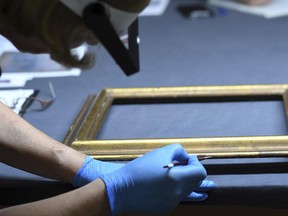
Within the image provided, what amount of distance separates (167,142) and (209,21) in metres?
0.87

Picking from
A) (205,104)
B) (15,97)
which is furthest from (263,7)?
(15,97)

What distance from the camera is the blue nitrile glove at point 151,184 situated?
76 cm

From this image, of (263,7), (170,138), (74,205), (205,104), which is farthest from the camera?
(263,7)

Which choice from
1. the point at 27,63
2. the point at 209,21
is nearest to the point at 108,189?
the point at 27,63

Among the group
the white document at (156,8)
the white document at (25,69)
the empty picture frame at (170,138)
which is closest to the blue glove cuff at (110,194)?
the empty picture frame at (170,138)

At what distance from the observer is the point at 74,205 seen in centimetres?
75

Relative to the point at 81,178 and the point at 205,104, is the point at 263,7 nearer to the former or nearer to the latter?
the point at 205,104

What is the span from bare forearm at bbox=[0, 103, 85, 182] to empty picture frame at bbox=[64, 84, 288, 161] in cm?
6

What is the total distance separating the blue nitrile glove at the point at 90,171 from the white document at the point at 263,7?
1042mm

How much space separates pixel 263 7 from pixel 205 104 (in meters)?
0.81

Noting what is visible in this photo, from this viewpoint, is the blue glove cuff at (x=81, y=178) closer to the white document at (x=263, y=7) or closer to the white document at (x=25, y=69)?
the white document at (x=25, y=69)

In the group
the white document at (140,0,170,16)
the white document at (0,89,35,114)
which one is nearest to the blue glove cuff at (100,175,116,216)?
the white document at (0,89,35,114)

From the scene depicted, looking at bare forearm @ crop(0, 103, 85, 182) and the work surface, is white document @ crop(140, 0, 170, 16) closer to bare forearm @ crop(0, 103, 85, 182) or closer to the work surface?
the work surface

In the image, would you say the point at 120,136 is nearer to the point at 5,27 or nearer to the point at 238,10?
the point at 5,27
